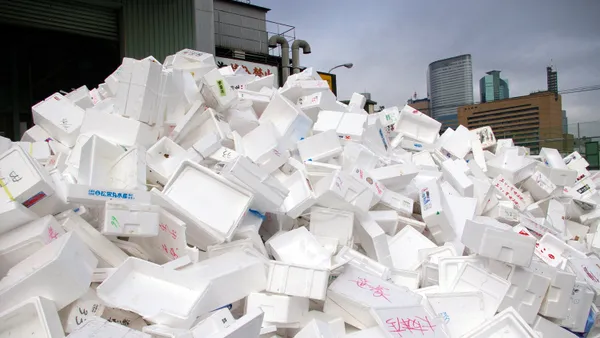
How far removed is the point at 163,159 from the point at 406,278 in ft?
6.43

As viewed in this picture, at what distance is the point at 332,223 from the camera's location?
131 inches

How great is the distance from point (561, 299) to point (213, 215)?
7.47 ft

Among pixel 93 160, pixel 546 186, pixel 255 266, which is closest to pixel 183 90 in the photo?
pixel 93 160

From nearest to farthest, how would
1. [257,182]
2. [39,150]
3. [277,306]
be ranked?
[277,306], [257,182], [39,150]

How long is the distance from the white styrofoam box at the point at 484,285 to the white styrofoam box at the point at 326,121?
203 centimetres

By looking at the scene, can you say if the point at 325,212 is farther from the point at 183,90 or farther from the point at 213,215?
the point at 183,90

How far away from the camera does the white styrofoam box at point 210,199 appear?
275 centimetres

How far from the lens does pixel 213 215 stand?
2.80 meters

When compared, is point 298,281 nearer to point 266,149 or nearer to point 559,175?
point 266,149

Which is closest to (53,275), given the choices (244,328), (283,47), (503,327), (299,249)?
(244,328)

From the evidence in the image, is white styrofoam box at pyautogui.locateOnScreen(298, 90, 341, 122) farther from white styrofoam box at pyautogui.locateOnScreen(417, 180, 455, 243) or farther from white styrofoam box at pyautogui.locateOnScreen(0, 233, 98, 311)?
white styrofoam box at pyautogui.locateOnScreen(0, 233, 98, 311)

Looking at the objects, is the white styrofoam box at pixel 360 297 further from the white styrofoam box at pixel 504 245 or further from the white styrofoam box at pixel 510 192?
the white styrofoam box at pixel 510 192

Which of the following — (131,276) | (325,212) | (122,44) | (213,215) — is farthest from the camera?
(122,44)

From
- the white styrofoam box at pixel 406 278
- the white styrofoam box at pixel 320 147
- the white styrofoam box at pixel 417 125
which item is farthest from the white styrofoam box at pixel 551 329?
the white styrofoam box at pixel 417 125
